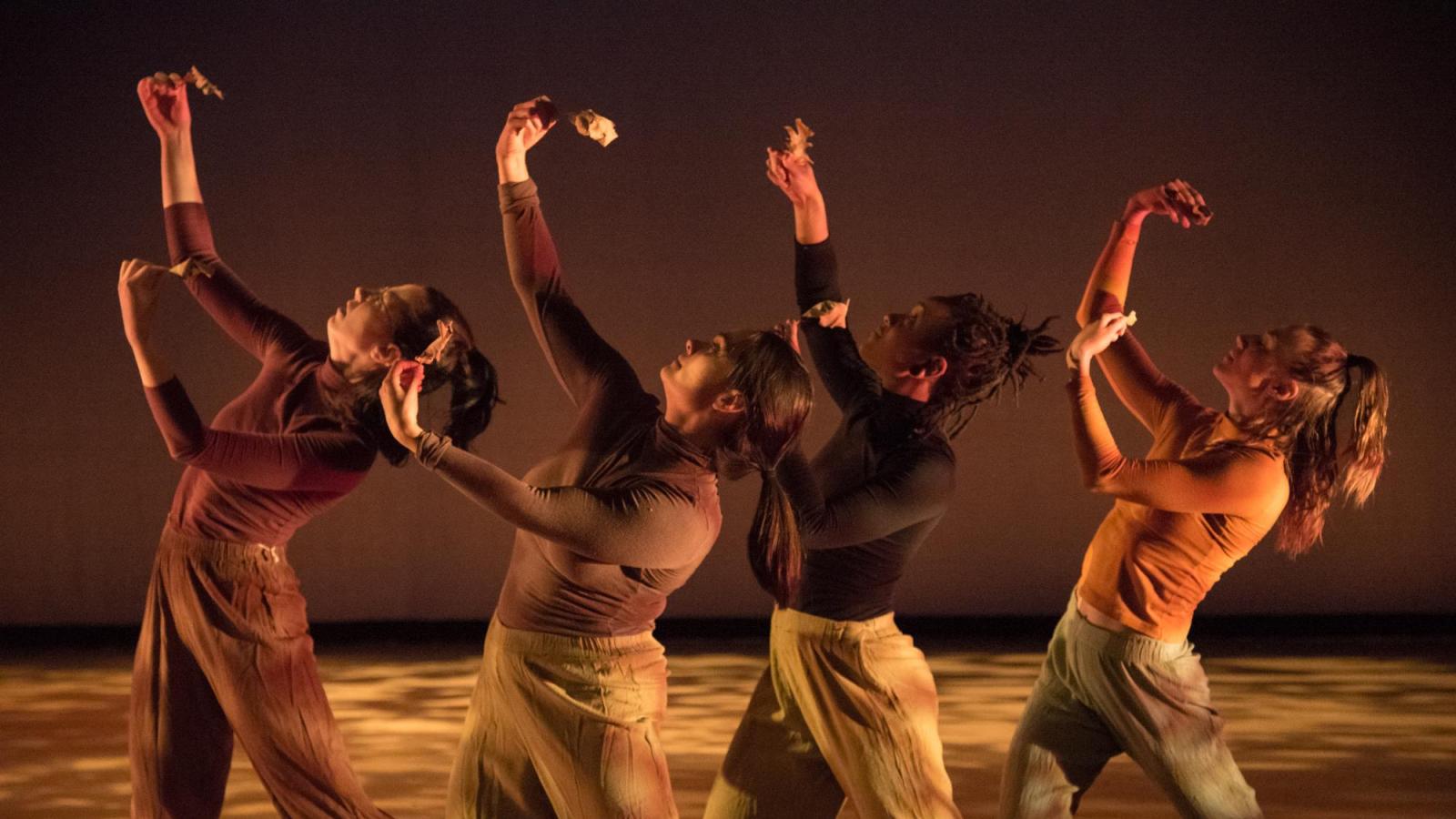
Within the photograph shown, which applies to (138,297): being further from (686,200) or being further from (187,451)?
(686,200)

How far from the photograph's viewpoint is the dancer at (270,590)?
9.63 feet

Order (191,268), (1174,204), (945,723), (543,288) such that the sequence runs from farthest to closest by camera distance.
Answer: (945,723)
(1174,204)
(191,268)
(543,288)

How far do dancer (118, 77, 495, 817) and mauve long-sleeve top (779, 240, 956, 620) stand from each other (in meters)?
0.64

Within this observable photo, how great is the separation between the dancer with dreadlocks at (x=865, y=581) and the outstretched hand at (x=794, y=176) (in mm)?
245

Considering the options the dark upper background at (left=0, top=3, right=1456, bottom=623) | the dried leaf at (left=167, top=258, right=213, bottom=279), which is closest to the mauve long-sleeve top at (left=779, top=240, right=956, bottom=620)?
the dried leaf at (left=167, top=258, right=213, bottom=279)

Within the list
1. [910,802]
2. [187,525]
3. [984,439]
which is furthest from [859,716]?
[984,439]

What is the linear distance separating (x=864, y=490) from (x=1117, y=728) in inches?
26.9

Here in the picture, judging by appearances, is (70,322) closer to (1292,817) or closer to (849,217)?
(849,217)

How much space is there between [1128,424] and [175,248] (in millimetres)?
4470

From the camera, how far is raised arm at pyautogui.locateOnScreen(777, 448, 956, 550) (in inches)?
110

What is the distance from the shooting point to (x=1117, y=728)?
313cm

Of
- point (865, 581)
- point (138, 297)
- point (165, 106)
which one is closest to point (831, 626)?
point (865, 581)

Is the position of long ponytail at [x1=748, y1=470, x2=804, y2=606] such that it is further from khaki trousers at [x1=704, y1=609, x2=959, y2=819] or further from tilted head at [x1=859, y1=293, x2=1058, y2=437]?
tilted head at [x1=859, y1=293, x2=1058, y2=437]

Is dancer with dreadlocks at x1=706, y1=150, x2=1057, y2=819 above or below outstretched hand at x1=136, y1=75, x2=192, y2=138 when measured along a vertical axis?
below
